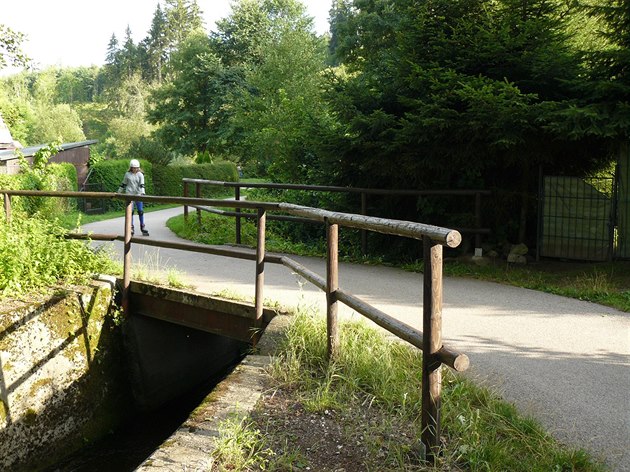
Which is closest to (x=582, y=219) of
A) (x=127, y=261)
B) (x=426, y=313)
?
(x=127, y=261)

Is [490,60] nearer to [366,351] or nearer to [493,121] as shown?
[493,121]

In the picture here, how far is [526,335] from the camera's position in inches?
237

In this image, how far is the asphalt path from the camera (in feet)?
13.6

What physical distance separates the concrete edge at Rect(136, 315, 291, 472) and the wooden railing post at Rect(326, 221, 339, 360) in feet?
1.73

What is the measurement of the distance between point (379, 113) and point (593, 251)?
4.32 meters

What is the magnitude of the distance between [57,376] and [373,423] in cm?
443

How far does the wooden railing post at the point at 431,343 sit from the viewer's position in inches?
123

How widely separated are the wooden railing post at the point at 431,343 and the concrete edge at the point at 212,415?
1165 mm

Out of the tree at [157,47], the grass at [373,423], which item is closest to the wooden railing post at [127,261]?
the grass at [373,423]

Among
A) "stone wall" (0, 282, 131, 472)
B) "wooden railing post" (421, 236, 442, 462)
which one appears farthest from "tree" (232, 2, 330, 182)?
"wooden railing post" (421, 236, 442, 462)

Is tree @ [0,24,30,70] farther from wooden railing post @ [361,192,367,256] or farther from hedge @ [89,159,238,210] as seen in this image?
wooden railing post @ [361,192,367,256]

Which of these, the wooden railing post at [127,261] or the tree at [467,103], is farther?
the tree at [467,103]

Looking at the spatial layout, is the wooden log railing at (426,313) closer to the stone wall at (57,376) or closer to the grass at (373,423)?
the grass at (373,423)

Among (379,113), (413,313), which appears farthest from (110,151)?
(413,313)
